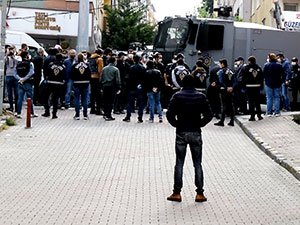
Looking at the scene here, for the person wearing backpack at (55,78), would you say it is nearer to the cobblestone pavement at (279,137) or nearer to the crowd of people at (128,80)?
the crowd of people at (128,80)

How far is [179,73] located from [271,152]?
Result: 18.4 feet

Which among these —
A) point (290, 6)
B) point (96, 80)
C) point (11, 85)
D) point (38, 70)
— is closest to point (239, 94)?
point (96, 80)

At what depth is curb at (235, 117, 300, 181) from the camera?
14.2 metres

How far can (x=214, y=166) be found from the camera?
14.8 metres

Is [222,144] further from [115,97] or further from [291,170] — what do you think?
[115,97]

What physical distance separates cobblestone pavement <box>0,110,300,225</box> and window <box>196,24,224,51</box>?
5.91 m

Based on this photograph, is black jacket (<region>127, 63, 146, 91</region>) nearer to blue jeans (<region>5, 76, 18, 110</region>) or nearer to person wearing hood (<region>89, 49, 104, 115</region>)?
person wearing hood (<region>89, 49, 104, 115</region>)

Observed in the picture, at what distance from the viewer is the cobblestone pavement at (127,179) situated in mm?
10352

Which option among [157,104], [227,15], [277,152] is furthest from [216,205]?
[227,15]

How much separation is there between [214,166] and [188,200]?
3.40 metres

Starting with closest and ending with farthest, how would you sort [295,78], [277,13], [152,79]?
[152,79], [295,78], [277,13]

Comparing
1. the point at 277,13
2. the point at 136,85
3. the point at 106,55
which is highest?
the point at 277,13

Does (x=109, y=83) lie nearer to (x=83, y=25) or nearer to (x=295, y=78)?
(x=295, y=78)

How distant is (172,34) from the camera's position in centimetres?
2639
